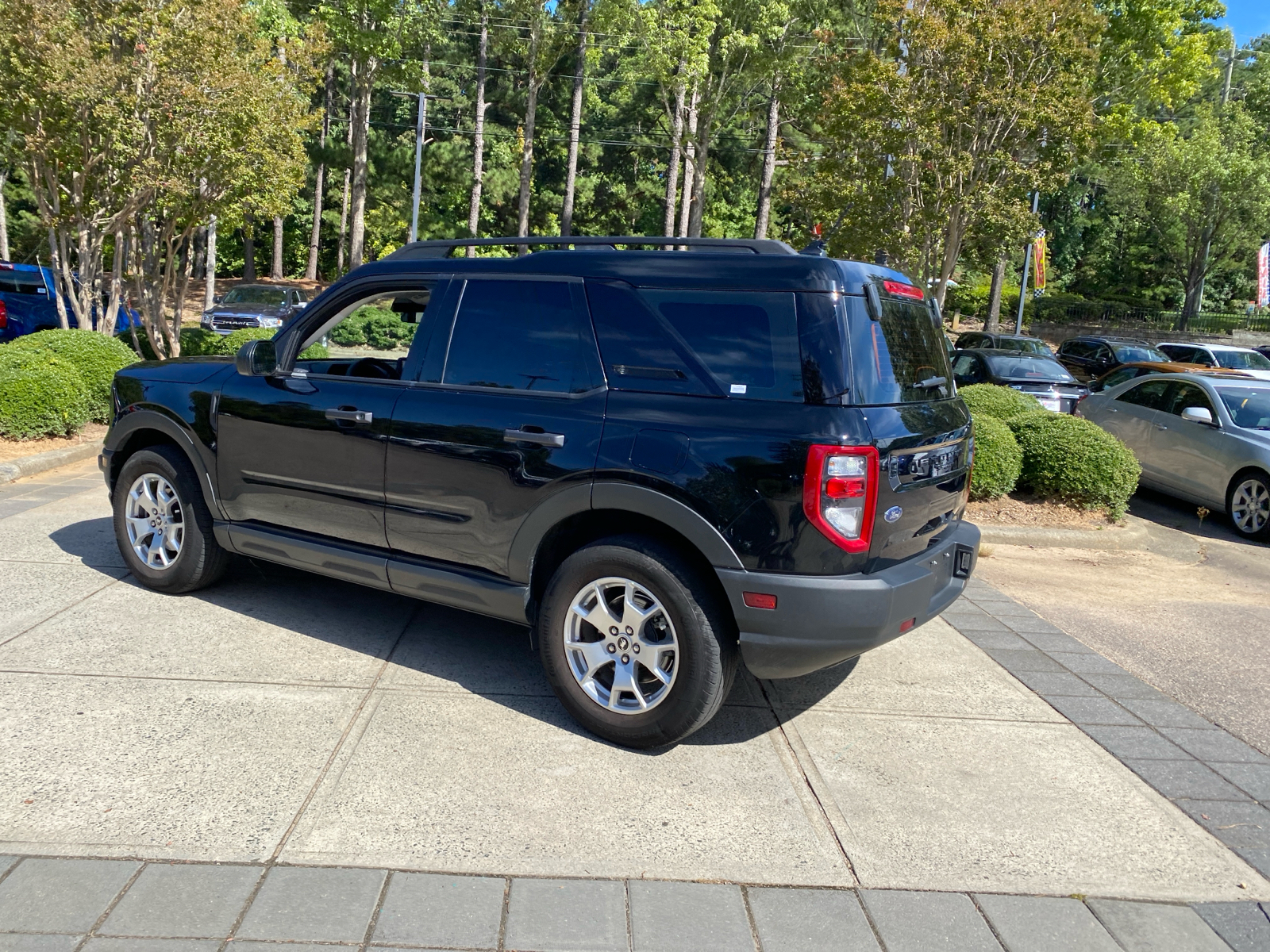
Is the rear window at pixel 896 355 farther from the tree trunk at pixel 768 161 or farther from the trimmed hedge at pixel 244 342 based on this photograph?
the tree trunk at pixel 768 161

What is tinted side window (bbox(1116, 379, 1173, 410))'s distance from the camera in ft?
35.6

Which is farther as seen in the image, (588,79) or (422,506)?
(588,79)

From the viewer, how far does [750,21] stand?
34750mm

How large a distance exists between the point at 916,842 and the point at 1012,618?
10.1 ft

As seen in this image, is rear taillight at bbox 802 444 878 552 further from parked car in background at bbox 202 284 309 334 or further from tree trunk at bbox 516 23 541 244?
tree trunk at bbox 516 23 541 244

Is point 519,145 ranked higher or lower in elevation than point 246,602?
higher

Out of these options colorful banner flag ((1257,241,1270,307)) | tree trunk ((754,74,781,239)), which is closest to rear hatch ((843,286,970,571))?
tree trunk ((754,74,781,239))

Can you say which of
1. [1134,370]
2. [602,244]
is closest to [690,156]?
[1134,370]

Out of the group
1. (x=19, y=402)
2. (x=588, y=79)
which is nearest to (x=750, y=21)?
(x=588, y=79)

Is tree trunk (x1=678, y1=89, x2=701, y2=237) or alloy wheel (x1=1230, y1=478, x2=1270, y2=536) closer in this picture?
alloy wheel (x1=1230, y1=478, x2=1270, y2=536)

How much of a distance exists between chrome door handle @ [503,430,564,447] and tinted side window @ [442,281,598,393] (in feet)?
0.65

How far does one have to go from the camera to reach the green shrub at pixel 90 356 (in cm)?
992

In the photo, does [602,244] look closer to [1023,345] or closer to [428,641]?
[428,641]

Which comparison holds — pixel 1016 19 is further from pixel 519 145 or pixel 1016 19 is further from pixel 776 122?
pixel 519 145
